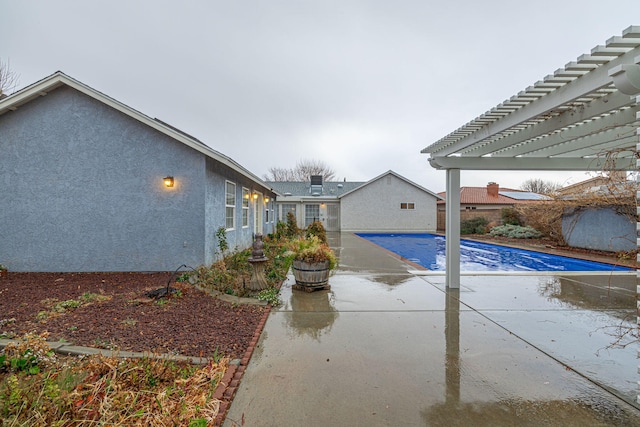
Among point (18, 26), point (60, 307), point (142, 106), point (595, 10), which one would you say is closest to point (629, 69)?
point (60, 307)

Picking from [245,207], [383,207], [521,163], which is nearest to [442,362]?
[521,163]

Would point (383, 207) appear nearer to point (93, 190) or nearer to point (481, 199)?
point (481, 199)

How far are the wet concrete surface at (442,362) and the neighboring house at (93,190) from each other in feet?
12.2

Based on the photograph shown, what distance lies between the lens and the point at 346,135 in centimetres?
2834

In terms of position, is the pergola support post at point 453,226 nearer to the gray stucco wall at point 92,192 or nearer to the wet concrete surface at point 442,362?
the wet concrete surface at point 442,362

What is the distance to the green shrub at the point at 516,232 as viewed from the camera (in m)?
16.7

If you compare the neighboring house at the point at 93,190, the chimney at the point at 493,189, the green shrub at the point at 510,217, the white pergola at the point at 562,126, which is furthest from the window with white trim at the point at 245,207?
the chimney at the point at 493,189

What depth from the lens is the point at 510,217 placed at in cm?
1900

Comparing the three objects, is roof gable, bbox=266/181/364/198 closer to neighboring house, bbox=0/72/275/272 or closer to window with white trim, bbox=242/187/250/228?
window with white trim, bbox=242/187/250/228

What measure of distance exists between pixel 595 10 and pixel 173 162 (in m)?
12.4

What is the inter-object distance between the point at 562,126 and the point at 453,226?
9.09ft

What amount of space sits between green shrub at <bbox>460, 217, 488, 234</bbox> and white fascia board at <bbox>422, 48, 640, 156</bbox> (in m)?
17.2

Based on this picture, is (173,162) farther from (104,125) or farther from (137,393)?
(137,393)

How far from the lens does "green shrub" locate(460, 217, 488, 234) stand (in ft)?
65.4
